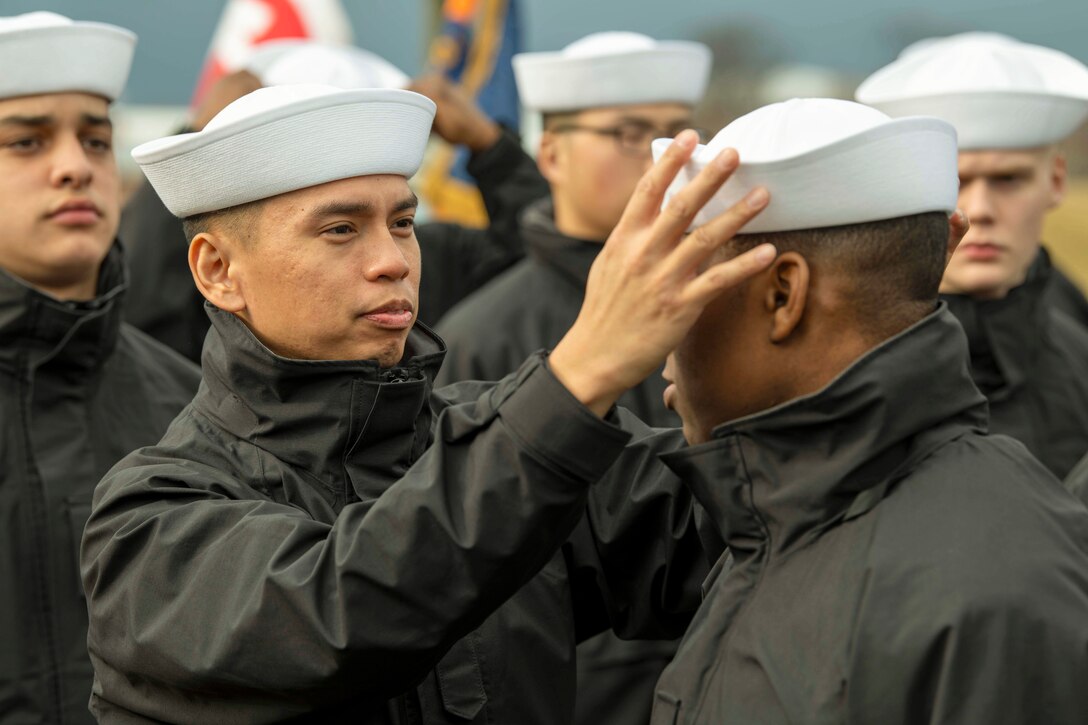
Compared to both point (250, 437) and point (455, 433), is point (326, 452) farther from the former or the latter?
point (455, 433)

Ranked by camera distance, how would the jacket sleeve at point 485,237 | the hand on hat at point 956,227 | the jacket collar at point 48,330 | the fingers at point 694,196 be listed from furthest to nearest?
the jacket sleeve at point 485,237 < the jacket collar at point 48,330 < the hand on hat at point 956,227 < the fingers at point 694,196

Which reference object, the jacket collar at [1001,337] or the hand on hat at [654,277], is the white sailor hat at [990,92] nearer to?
the jacket collar at [1001,337]

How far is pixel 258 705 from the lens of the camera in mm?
2465

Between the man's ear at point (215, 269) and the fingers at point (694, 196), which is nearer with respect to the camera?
the fingers at point (694, 196)

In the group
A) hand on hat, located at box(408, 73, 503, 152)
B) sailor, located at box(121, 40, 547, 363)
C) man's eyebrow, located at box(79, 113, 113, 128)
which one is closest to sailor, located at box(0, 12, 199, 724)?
man's eyebrow, located at box(79, 113, 113, 128)

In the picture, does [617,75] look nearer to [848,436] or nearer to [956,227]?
[956,227]

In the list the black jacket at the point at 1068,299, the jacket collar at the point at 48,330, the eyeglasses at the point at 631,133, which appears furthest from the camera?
the black jacket at the point at 1068,299

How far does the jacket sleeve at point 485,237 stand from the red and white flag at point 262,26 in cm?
390

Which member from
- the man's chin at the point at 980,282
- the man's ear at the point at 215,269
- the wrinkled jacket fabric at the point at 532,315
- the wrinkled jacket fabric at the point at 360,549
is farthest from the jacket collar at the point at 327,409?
the man's chin at the point at 980,282

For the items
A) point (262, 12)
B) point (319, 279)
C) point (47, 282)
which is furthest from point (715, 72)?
point (319, 279)

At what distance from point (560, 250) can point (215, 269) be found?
2.54 metres

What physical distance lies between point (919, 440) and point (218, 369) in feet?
4.14

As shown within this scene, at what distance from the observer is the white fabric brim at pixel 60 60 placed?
4320 millimetres

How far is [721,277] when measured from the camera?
7.06 feet
